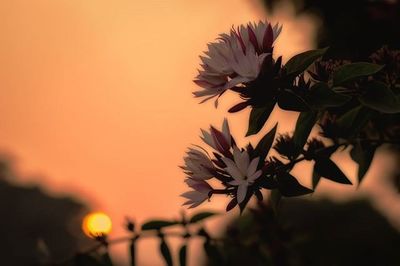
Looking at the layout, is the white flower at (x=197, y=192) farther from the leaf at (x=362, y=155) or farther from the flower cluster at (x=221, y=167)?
the leaf at (x=362, y=155)

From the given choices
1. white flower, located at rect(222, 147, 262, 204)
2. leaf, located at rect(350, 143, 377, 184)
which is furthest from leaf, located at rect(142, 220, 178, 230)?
white flower, located at rect(222, 147, 262, 204)

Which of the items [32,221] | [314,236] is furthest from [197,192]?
[32,221]

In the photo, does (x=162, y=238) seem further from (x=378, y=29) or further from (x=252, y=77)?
(x=378, y=29)

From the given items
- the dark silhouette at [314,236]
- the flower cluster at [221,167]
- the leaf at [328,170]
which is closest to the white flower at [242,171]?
the flower cluster at [221,167]

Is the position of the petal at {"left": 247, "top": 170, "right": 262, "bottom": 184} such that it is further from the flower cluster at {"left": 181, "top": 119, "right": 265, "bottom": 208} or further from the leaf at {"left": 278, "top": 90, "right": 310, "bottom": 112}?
the leaf at {"left": 278, "top": 90, "right": 310, "bottom": 112}

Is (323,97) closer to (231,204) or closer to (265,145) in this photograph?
(265,145)

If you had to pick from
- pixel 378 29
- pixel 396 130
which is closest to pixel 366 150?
pixel 396 130
